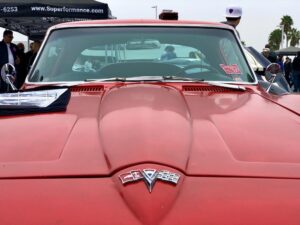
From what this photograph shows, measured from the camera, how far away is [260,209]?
5.25ft

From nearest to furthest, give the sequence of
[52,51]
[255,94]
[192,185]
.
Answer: [192,185] < [255,94] < [52,51]

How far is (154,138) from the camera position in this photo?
195cm

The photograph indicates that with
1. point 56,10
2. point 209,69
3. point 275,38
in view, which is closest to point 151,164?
point 209,69

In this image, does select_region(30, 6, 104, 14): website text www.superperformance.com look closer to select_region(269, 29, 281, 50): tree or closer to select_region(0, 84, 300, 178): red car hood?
select_region(0, 84, 300, 178): red car hood

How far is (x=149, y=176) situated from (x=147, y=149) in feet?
0.60

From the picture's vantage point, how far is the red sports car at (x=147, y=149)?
1.59 metres

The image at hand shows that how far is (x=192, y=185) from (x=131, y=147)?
0.95 feet

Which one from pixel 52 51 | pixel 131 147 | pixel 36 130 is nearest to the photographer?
pixel 131 147

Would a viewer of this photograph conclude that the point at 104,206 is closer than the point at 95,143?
Yes

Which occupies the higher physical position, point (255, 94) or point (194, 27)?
point (194, 27)

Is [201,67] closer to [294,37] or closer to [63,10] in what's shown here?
[63,10]

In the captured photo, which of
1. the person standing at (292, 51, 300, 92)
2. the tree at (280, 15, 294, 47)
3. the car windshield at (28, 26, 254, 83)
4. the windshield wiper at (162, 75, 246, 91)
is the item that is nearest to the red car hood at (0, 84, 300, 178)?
the windshield wiper at (162, 75, 246, 91)

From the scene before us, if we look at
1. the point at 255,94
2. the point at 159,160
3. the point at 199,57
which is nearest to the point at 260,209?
the point at 159,160

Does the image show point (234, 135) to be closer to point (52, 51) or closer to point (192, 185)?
point (192, 185)
